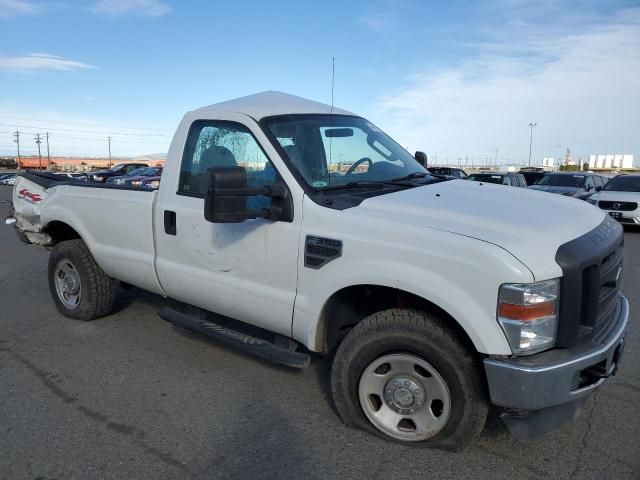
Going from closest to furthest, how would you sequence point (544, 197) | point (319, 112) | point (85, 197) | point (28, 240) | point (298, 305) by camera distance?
point (298, 305) < point (544, 197) < point (319, 112) < point (85, 197) < point (28, 240)

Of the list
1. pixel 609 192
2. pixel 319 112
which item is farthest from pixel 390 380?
pixel 609 192

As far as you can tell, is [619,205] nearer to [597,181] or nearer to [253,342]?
[597,181]

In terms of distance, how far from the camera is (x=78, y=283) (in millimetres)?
5281

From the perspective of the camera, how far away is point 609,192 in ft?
45.4

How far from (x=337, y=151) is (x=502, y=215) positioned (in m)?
1.35

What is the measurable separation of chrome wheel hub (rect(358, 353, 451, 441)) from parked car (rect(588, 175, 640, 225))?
39.3ft

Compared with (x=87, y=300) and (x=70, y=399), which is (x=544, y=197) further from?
(x=87, y=300)

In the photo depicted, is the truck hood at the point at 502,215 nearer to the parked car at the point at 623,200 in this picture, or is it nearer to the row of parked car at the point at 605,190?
the row of parked car at the point at 605,190

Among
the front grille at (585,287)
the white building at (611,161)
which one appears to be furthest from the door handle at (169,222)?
the white building at (611,161)

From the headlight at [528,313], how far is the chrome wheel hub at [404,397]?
0.50 metres

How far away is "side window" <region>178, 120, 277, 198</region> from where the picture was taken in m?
3.54

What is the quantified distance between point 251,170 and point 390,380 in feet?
5.51

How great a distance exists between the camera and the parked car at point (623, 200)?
1305 cm

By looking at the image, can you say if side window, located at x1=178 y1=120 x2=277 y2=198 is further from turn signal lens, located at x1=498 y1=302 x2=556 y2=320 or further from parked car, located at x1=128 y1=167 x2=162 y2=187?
parked car, located at x1=128 y1=167 x2=162 y2=187
